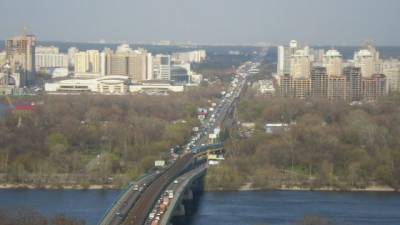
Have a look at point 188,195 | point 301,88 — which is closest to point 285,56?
point 301,88

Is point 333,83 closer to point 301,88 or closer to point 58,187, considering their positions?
point 301,88

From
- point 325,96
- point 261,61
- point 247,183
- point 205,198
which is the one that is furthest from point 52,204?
point 261,61

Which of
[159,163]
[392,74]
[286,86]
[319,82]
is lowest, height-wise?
[159,163]

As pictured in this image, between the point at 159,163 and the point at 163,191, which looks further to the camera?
the point at 159,163

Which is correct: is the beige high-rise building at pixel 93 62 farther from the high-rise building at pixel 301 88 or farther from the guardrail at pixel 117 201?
the guardrail at pixel 117 201

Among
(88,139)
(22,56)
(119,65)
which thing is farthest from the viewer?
(119,65)

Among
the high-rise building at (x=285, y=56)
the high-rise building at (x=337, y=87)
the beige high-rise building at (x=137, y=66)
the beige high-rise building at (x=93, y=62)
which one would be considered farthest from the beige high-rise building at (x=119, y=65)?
the high-rise building at (x=337, y=87)

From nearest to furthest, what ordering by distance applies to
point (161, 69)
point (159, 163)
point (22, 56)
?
point (159, 163), point (22, 56), point (161, 69)

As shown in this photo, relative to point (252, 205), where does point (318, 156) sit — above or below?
above
